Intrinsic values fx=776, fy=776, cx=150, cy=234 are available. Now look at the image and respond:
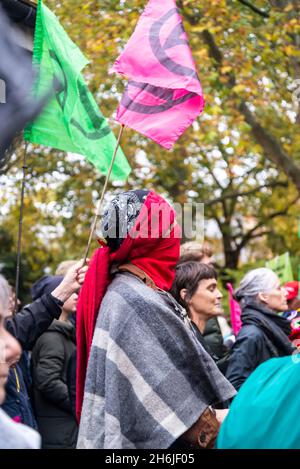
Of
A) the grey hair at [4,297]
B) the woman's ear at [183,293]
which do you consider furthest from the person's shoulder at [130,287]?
the woman's ear at [183,293]

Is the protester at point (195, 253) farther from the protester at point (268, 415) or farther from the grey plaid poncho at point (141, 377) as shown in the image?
the protester at point (268, 415)

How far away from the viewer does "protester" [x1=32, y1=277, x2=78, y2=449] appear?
542 cm

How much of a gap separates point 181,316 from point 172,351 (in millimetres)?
300

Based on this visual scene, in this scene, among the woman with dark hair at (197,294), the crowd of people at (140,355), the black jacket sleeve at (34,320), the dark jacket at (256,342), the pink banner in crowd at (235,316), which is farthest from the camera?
the pink banner in crowd at (235,316)

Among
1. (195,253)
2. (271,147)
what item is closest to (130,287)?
(195,253)

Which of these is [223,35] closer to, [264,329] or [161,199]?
[264,329]

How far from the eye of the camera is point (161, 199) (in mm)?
3414

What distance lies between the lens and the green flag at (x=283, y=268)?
27.7 feet

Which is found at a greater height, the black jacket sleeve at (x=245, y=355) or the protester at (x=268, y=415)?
the protester at (x=268, y=415)

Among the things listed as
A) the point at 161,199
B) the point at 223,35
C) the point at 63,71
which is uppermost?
the point at 223,35

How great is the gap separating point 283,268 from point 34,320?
5456 mm

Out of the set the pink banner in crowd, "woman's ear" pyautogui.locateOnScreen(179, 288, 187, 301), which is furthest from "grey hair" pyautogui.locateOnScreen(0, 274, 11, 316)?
the pink banner in crowd

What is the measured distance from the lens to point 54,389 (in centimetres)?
542
